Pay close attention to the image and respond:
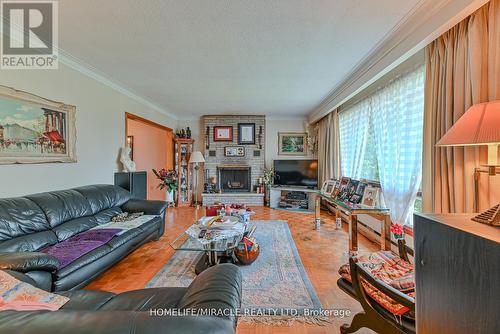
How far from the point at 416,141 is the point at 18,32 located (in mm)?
4477

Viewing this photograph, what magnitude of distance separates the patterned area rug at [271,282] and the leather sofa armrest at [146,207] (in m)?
0.81

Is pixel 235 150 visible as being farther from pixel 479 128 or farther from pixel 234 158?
pixel 479 128

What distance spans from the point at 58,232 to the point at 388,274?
3.15 meters

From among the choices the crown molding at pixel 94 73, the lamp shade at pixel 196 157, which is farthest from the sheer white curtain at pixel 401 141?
the lamp shade at pixel 196 157

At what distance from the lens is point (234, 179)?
6578mm

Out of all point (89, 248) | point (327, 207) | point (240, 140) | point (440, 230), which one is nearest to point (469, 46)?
point (440, 230)

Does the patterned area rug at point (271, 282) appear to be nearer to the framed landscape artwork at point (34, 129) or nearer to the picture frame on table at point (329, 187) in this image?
the picture frame on table at point (329, 187)

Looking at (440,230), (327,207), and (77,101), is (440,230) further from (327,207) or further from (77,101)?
(327,207)

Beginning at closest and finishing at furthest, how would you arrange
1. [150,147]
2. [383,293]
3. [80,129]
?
[383,293] → [80,129] → [150,147]

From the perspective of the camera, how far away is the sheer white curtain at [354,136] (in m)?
3.89

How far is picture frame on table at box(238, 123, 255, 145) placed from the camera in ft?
21.0

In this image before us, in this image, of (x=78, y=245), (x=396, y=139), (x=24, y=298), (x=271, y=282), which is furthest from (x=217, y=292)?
(x=396, y=139)

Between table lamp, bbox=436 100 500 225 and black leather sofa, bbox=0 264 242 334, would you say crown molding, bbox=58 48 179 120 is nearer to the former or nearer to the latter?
black leather sofa, bbox=0 264 242 334

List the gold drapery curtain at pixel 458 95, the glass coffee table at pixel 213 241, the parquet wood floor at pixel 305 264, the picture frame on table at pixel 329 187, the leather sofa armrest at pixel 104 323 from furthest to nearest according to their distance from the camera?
the picture frame on table at pixel 329 187
the glass coffee table at pixel 213 241
the parquet wood floor at pixel 305 264
the gold drapery curtain at pixel 458 95
the leather sofa armrest at pixel 104 323
